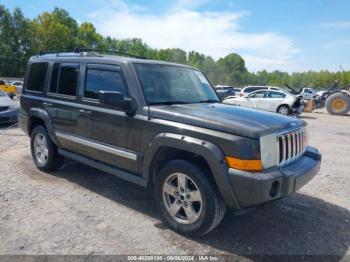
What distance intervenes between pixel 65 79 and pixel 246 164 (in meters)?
3.32

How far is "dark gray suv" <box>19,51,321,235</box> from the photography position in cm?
326

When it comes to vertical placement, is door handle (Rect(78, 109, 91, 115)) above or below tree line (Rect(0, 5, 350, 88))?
below

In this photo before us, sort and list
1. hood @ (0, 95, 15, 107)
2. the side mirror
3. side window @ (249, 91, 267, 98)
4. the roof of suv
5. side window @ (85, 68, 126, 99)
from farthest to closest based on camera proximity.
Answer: side window @ (249, 91, 267, 98)
hood @ (0, 95, 15, 107)
the roof of suv
side window @ (85, 68, 126, 99)
the side mirror

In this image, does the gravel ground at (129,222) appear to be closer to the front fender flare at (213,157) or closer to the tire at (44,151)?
the tire at (44,151)

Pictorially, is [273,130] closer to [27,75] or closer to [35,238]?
[35,238]

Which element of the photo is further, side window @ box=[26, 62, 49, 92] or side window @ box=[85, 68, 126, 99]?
side window @ box=[26, 62, 49, 92]

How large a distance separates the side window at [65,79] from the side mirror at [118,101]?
122cm

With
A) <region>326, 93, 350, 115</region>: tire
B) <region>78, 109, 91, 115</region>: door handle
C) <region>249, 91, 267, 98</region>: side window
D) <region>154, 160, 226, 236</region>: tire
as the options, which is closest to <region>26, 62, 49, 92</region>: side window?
<region>78, 109, 91, 115</region>: door handle

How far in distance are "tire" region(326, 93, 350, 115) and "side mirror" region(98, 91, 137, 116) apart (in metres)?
19.1

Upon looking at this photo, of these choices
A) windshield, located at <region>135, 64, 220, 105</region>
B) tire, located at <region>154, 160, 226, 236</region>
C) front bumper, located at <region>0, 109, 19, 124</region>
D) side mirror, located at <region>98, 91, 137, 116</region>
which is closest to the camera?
tire, located at <region>154, 160, 226, 236</region>

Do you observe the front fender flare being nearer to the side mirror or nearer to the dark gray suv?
the dark gray suv

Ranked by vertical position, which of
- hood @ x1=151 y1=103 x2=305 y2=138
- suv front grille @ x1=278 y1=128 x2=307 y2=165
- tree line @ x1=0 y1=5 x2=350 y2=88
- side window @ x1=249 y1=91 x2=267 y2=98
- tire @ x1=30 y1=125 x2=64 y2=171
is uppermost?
tree line @ x1=0 y1=5 x2=350 y2=88

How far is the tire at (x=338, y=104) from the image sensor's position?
20062 mm

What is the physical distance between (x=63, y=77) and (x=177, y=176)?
2.72 meters
